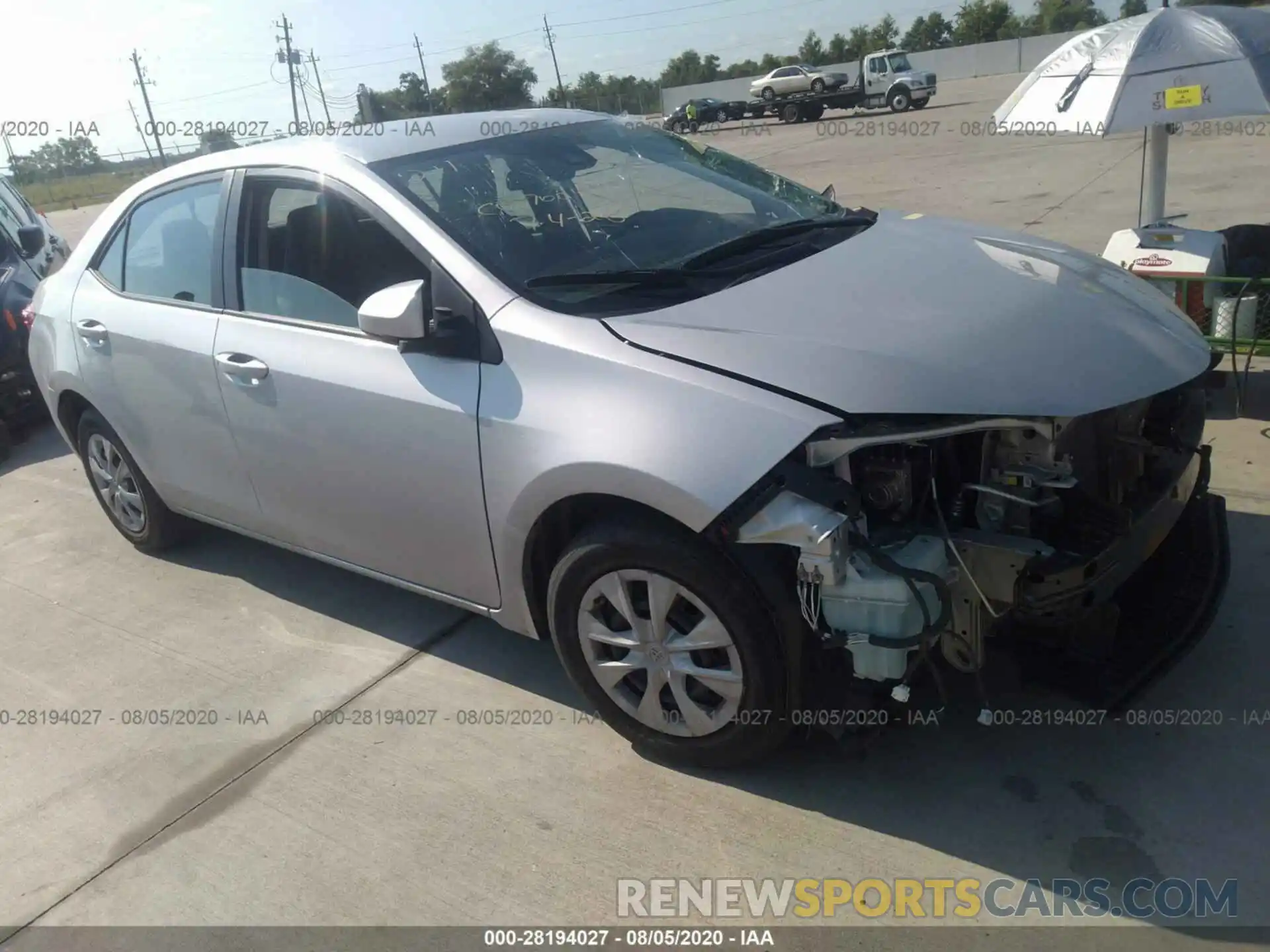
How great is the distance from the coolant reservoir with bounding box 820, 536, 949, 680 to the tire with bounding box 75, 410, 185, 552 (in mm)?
3343

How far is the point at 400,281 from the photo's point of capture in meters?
3.28

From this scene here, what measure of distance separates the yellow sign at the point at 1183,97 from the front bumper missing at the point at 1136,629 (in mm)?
2653

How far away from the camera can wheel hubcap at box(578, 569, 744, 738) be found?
2773mm

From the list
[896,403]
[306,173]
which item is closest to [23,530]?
[306,173]

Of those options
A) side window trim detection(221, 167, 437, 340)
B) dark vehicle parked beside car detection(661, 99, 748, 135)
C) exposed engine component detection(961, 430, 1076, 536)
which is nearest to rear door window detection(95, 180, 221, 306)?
side window trim detection(221, 167, 437, 340)

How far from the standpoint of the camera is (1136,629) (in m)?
2.98

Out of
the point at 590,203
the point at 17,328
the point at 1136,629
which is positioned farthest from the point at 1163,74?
the point at 17,328

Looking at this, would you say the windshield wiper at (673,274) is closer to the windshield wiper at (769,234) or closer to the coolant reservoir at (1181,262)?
the windshield wiper at (769,234)

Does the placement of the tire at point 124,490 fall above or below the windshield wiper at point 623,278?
below

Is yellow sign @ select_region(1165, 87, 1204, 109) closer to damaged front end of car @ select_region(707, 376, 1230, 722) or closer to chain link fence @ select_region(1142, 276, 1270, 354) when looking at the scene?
chain link fence @ select_region(1142, 276, 1270, 354)

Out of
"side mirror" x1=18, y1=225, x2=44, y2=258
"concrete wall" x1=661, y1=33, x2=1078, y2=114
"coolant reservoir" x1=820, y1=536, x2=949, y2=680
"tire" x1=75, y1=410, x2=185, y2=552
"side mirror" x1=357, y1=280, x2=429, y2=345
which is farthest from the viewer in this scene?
"concrete wall" x1=661, y1=33, x2=1078, y2=114

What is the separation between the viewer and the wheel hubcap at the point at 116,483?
477 centimetres

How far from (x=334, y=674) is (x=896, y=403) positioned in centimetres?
235

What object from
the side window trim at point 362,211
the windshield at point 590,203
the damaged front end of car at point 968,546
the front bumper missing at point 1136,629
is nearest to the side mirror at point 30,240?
the side window trim at point 362,211
